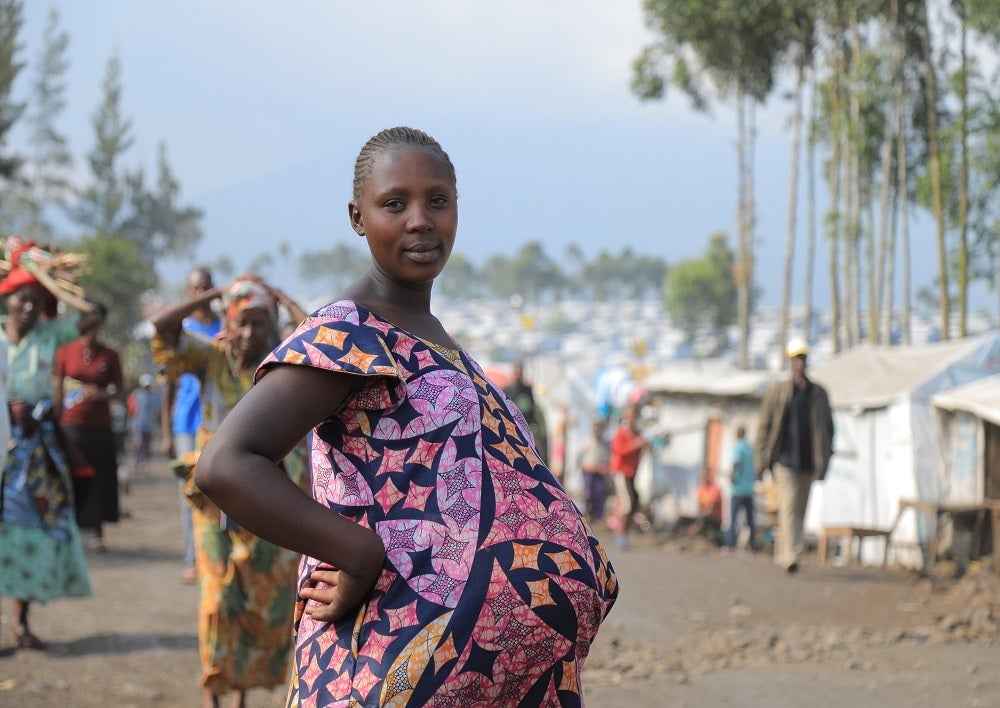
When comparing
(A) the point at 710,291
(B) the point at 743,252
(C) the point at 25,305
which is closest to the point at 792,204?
(B) the point at 743,252

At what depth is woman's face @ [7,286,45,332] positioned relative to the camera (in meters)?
6.70

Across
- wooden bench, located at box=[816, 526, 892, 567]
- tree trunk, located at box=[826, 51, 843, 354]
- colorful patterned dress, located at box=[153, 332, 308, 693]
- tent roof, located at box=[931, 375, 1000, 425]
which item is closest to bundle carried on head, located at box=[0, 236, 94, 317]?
colorful patterned dress, located at box=[153, 332, 308, 693]

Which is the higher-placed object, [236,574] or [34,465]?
[34,465]

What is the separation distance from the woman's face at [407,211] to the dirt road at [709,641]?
4.16 metres

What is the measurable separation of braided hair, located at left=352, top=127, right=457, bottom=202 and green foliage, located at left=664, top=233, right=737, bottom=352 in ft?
243

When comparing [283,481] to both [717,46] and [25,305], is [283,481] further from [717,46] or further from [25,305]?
[717,46]

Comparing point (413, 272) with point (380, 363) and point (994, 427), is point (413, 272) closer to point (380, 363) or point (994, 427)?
Answer: point (380, 363)

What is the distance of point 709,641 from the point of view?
7.75 m

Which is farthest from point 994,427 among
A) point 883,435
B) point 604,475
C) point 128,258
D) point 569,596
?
point 128,258

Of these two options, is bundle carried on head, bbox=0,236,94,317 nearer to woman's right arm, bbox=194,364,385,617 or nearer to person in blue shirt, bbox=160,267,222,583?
person in blue shirt, bbox=160,267,222,583

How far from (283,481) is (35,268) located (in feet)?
17.0

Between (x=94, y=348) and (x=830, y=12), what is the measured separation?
58.2 feet

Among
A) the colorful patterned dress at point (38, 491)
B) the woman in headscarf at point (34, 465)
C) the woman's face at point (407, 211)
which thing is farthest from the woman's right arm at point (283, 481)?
the colorful patterned dress at point (38, 491)

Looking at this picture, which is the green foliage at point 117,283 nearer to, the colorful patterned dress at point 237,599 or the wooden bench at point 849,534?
the wooden bench at point 849,534
